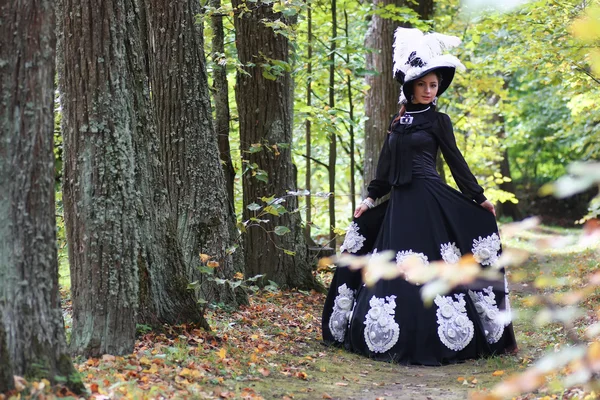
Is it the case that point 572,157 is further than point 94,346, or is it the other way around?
point 572,157

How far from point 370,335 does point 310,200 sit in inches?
270

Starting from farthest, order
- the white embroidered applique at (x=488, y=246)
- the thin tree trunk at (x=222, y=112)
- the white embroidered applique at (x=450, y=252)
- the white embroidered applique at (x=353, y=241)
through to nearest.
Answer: the thin tree trunk at (x=222, y=112), the white embroidered applique at (x=353, y=241), the white embroidered applique at (x=488, y=246), the white embroidered applique at (x=450, y=252)

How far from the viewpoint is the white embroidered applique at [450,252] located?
6056 mm

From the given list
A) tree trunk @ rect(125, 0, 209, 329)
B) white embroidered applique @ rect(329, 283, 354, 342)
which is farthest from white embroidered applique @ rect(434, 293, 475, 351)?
tree trunk @ rect(125, 0, 209, 329)

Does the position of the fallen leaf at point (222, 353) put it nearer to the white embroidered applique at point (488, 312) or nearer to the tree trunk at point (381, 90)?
the white embroidered applique at point (488, 312)

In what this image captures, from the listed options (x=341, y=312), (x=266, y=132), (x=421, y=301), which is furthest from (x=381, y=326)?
(x=266, y=132)

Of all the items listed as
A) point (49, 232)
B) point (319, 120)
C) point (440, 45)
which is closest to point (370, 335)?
point (440, 45)

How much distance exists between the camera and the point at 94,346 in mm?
4695

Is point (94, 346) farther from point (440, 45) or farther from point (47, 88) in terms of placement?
point (440, 45)

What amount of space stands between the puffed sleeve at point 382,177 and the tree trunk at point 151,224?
1.95 metres

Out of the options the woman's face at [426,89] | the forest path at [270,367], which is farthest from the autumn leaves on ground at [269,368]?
the woman's face at [426,89]

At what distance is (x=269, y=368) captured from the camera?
5285 millimetres

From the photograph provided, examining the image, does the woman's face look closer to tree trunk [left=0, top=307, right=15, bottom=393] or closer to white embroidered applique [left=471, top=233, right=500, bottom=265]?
white embroidered applique [left=471, top=233, right=500, bottom=265]

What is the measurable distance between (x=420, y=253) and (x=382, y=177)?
0.89 meters
